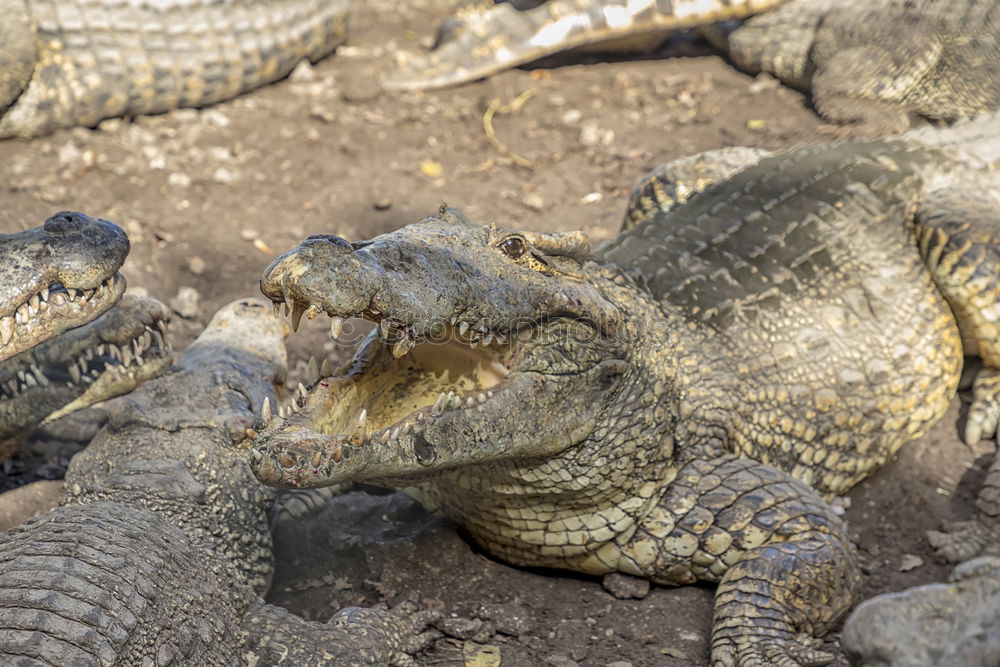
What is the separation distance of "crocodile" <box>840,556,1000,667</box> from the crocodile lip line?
1.26 m

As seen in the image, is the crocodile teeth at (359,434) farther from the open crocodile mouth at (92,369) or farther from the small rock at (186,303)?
the small rock at (186,303)

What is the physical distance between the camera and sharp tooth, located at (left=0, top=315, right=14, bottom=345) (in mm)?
3320

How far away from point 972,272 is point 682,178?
1411 millimetres

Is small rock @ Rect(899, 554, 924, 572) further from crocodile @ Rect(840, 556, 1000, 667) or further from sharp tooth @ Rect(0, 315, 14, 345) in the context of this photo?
sharp tooth @ Rect(0, 315, 14, 345)

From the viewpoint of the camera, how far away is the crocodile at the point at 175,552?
101 inches

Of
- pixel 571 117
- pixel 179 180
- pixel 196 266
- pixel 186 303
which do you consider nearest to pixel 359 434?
pixel 186 303

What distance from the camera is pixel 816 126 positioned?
20.0 feet

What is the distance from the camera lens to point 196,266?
5.16 m

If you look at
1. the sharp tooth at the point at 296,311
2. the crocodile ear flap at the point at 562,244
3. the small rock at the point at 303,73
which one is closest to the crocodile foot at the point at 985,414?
the crocodile ear flap at the point at 562,244

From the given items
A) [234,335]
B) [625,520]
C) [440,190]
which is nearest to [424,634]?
[625,520]

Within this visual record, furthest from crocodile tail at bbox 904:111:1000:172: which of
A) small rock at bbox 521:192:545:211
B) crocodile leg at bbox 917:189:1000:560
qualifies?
small rock at bbox 521:192:545:211

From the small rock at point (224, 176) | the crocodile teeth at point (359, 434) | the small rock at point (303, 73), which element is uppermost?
the crocodile teeth at point (359, 434)

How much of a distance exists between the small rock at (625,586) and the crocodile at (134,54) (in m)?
4.59

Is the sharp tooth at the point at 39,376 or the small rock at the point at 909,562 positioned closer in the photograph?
the small rock at the point at 909,562
